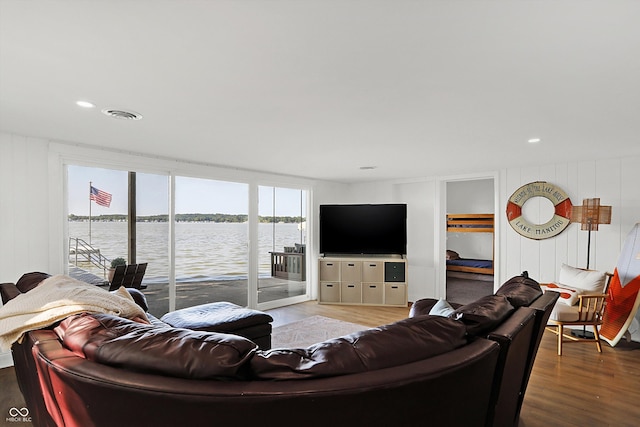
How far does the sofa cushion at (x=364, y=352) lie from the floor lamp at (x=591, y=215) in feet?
12.7

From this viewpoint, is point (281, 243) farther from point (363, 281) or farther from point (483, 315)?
point (483, 315)

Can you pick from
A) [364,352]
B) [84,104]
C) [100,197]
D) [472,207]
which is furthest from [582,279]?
[100,197]

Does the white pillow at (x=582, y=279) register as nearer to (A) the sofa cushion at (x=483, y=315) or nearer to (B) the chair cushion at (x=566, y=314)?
(B) the chair cushion at (x=566, y=314)

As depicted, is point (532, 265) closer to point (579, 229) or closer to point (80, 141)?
point (579, 229)

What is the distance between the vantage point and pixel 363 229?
21.0 feet

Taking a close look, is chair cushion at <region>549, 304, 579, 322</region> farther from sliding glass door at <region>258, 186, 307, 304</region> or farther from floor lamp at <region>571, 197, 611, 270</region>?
sliding glass door at <region>258, 186, 307, 304</region>

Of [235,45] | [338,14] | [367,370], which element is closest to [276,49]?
[235,45]

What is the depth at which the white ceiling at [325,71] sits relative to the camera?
145 cm

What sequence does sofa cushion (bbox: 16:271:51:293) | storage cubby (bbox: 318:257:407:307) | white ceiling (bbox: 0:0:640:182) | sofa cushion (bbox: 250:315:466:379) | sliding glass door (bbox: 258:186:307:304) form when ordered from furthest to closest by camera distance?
storage cubby (bbox: 318:257:407:307) < sliding glass door (bbox: 258:186:307:304) < sofa cushion (bbox: 16:271:51:293) < white ceiling (bbox: 0:0:640:182) < sofa cushion (bbox: 250:315:466:379)

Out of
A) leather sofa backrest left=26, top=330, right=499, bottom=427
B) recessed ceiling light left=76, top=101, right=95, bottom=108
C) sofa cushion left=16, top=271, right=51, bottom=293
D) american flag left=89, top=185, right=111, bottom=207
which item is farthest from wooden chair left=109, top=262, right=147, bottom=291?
leather sofa backrest left=26, top=330, right=499, bottom=427

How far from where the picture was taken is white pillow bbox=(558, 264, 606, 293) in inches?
158

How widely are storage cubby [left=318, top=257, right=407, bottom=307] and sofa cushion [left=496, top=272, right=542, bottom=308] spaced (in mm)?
3412

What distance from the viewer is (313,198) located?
21.9ft

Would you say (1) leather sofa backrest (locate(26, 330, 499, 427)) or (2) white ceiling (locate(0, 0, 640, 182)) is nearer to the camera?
(1) leather sofa backrest (locate(26, 330, 499, 427))
